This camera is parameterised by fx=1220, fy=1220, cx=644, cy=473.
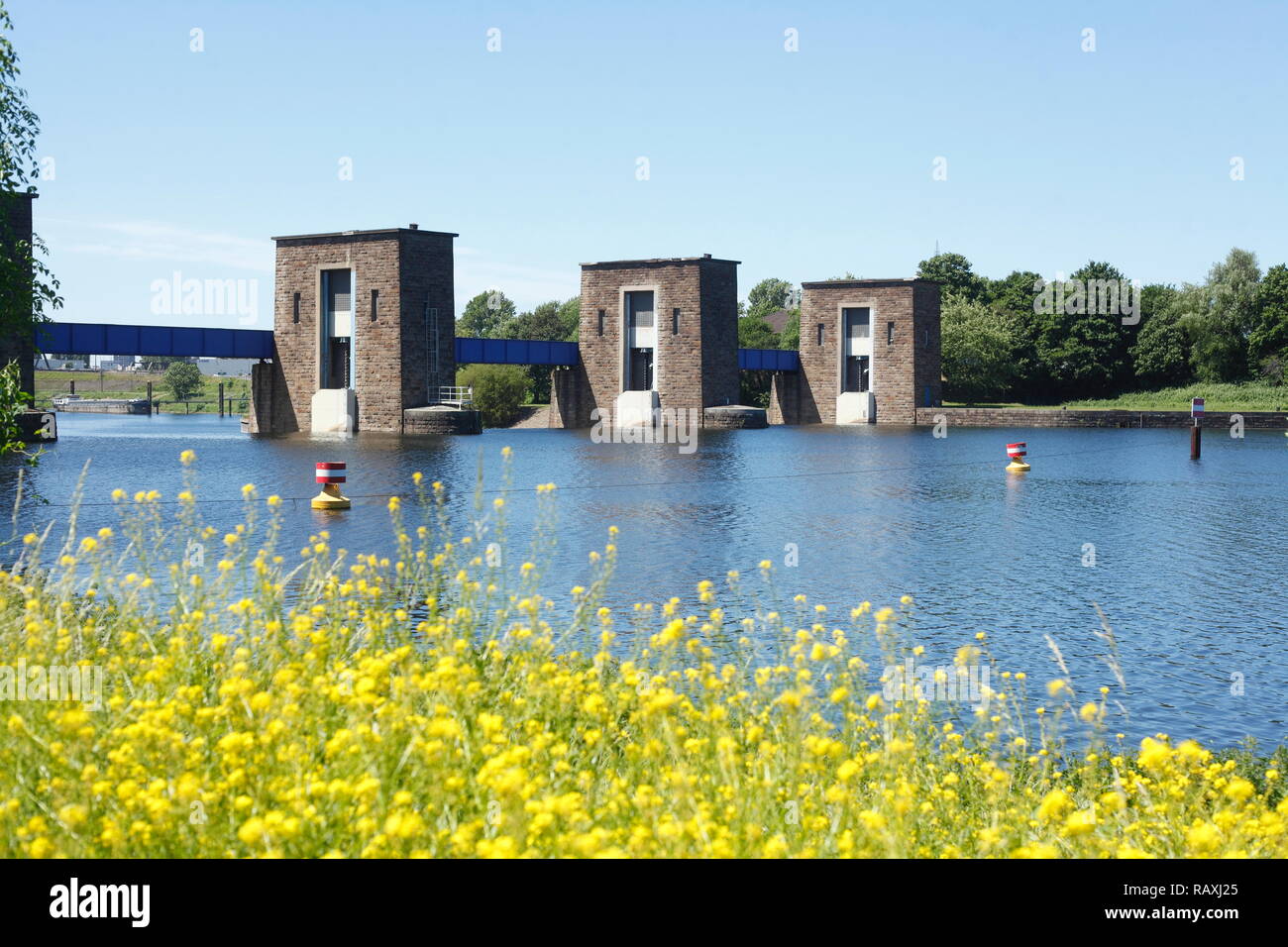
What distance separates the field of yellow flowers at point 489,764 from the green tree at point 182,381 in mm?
138881

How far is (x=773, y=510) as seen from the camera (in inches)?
1010

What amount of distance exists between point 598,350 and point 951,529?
56.1 m

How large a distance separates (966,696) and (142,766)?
23.2 feet

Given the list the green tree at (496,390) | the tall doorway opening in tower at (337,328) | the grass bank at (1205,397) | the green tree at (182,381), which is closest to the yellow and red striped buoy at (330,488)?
the tall doorway opening in tower at (337,328)

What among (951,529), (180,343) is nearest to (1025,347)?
(180,343)

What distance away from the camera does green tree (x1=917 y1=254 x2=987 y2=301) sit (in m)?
104

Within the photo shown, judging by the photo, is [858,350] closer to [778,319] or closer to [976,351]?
[976,351]

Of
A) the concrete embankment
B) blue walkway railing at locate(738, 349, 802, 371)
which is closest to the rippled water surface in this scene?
the concrete embankment

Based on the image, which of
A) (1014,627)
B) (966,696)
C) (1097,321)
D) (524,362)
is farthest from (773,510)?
(1097,321)

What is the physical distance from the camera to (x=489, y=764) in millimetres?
4535

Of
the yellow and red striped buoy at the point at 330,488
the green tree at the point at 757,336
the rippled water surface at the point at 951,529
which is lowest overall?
the rippled water surface at the point at 951,529

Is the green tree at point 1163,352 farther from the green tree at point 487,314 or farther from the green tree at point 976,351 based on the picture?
the green tree at point 487,314

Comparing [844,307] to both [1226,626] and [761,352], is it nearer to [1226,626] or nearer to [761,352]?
[761,352]

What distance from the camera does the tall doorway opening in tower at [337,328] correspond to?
214ft
